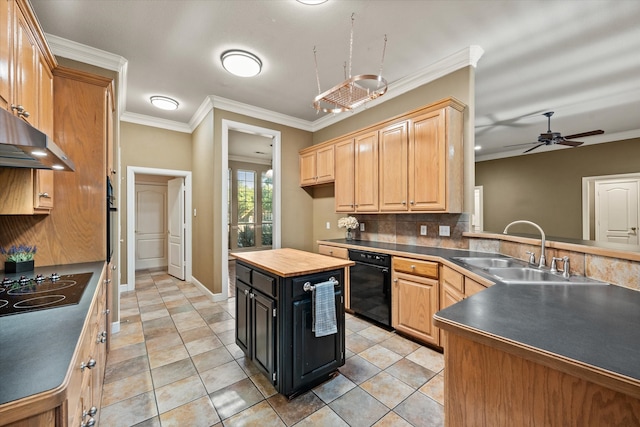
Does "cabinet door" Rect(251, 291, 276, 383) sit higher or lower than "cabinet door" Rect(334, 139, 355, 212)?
lower

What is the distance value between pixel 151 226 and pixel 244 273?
4933 mm

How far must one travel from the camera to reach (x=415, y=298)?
2.61 meters

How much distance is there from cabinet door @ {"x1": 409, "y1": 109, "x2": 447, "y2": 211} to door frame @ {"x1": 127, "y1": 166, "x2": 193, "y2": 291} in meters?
3.98

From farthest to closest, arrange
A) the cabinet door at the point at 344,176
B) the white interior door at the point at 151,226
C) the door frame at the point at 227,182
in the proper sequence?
the white interior door at the point at 151,226 < the door frame at the point at 227,182 < the cabinet door at the point at 344,176

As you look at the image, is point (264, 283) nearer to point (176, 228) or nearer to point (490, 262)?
point (490, 262)

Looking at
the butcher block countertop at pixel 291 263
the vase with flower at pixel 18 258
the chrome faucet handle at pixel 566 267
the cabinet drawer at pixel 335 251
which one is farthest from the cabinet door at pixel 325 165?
the vase with flower at pixel 18 258

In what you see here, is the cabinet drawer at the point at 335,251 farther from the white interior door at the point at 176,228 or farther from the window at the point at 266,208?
the window at the point at 266,208

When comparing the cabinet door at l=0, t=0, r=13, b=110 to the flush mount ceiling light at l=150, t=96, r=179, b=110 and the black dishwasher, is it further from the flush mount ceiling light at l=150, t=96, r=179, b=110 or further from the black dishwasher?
the black dishwasher

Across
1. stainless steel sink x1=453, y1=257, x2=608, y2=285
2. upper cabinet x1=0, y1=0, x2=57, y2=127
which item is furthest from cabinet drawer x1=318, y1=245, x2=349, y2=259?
upper cabinet x1=0, y1=0, x2=57, y2=127

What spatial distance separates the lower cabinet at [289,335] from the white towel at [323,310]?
46 millimetres

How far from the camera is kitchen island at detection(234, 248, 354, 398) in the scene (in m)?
1.81

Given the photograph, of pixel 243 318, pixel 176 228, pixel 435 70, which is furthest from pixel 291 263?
pixel 176 228

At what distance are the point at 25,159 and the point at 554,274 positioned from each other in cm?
317

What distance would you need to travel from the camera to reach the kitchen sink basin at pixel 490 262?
87.4 inches
